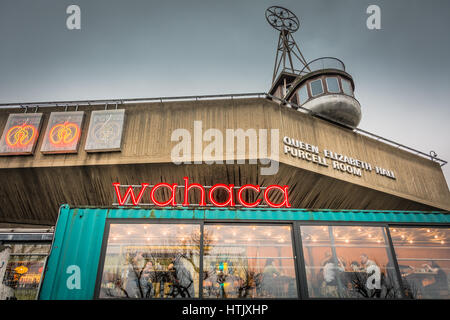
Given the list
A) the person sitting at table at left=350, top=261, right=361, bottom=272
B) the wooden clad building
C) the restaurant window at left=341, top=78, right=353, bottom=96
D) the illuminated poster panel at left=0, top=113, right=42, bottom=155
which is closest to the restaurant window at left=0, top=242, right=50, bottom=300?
the wooden clad building

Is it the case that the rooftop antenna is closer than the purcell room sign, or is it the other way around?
the purcell room sign

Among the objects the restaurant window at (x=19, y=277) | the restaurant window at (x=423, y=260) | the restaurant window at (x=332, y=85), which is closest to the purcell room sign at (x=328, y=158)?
the restaurant window at (x=332, y=85)

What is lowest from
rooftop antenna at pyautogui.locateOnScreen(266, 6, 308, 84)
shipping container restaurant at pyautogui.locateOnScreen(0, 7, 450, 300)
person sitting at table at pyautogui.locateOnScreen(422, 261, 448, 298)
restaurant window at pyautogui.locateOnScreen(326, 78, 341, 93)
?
person sitting at table at pyautogui.locateOnScreen(422, 261, 448, 298)

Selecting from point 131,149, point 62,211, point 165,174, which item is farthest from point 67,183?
point 62,211

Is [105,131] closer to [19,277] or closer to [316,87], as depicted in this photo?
[19,277]

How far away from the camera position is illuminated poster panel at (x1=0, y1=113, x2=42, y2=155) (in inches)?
616

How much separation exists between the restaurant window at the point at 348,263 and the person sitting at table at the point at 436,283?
108cm

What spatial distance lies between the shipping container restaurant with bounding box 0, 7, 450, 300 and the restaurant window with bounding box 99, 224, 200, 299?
0.03 m

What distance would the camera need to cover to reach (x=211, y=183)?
16.4m

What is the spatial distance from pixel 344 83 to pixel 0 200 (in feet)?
81.8

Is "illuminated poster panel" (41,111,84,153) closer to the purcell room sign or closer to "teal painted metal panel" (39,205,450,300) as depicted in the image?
"teal painted metal panel" (39,205,450,300)

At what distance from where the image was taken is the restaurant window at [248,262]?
7.22m
